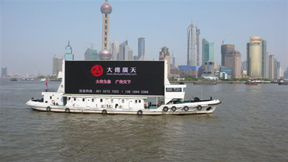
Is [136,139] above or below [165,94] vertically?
below

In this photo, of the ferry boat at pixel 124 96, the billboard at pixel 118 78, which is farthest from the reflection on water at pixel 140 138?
the billboard at pixel 118 78

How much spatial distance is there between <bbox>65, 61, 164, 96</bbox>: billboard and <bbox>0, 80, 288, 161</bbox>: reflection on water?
3.58 m

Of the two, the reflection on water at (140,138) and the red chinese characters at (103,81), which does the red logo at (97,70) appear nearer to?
the red chinese characters at (103,81)

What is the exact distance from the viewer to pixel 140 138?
81.3 feet

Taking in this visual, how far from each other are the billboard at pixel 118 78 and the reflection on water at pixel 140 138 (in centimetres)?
358

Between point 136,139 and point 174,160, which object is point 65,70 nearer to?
point 136,139

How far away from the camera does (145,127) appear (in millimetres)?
29219

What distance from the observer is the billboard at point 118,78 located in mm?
35250

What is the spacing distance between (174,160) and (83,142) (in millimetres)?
8696

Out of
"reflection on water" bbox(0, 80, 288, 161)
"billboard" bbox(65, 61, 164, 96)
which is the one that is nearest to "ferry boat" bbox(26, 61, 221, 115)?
"billboard" bbox(65, 61, 164, 96)

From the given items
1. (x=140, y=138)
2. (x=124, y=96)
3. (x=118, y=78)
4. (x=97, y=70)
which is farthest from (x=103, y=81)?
(x=140, y=138)

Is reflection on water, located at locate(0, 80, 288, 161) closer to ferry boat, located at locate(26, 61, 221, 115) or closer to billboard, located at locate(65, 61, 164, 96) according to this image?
ferry boat, located at locate(26, 61, 221, 115)

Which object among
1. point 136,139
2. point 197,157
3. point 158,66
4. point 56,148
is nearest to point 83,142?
point 56,148

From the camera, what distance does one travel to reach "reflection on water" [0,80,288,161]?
66.1 feet
